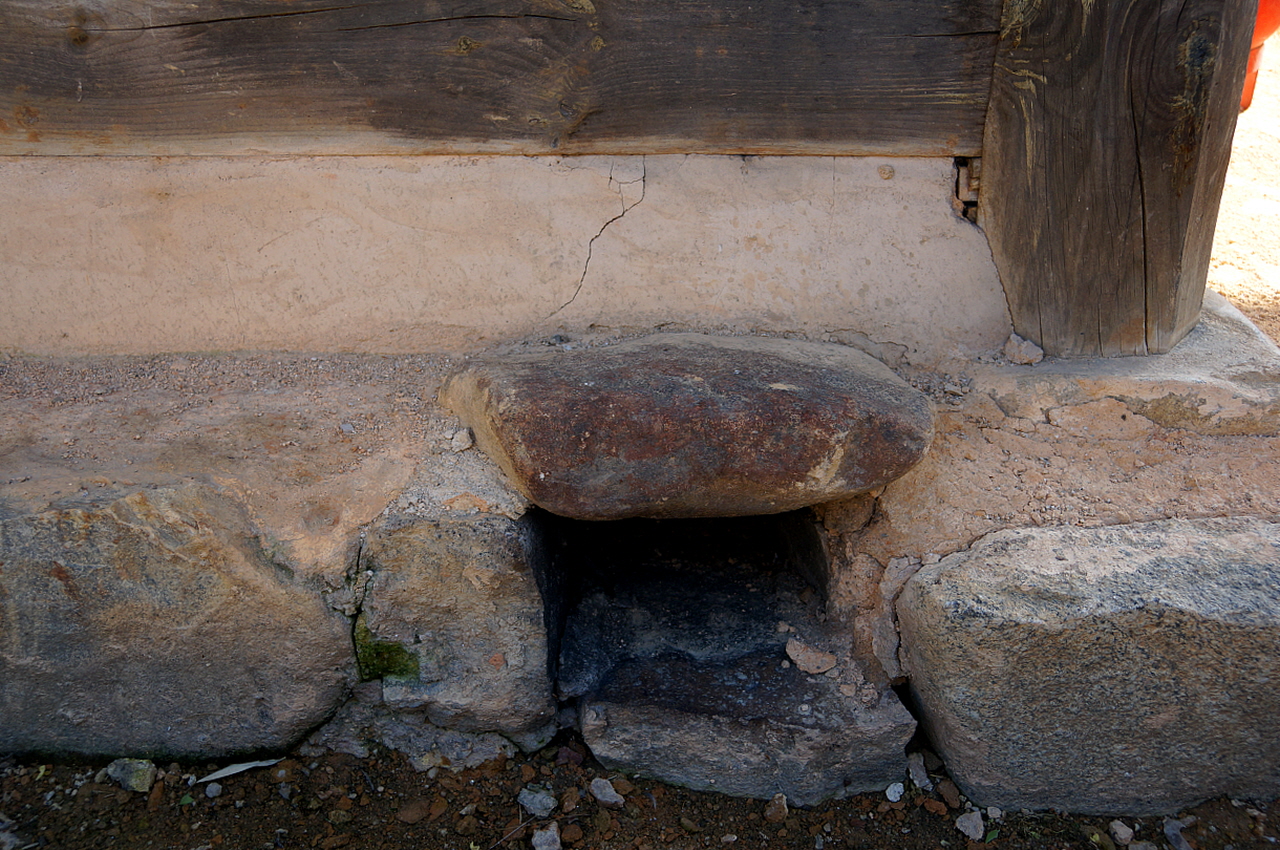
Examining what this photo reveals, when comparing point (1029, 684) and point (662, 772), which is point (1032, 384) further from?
point (662, 772)

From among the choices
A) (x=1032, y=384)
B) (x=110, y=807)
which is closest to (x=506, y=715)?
(x=110, y=807)

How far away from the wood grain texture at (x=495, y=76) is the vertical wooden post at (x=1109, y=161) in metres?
0.11

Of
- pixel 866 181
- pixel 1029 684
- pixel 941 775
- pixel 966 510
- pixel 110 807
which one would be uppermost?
pixel 866 181

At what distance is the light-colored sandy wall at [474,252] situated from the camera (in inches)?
77.8

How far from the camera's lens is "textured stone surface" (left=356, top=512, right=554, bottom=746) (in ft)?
5.67

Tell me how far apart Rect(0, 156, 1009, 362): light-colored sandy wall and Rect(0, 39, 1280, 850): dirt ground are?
394 millimetres

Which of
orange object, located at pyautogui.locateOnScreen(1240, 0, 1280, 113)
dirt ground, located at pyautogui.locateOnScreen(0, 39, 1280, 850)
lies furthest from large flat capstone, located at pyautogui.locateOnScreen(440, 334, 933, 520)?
orange object, located at pyautogui.locateOnScreen(1240, 0, 1280, 113)

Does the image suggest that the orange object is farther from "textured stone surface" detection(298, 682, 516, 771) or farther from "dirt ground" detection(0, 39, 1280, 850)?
"textured stone surface" detection(298, 682, 516, 771)

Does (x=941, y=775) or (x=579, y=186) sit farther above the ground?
(x=579, y=186)

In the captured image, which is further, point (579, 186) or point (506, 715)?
point (579, 186)

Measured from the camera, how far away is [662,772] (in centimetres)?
186

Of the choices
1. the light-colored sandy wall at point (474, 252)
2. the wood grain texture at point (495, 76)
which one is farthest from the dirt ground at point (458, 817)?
the wood grain texture at point (495, 76)

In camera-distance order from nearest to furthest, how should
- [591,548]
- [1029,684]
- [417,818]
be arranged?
[1029,684] → [417,818] → [591,548]

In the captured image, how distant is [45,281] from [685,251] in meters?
1.50
